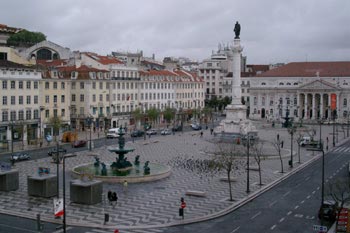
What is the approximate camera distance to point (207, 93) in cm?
16375

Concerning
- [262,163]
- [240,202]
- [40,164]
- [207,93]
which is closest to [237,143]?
[262,163]

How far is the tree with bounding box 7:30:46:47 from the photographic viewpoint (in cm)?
10600

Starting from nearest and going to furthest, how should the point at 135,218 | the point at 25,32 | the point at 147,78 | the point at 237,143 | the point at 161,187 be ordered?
1. the point at 135,218
2. the point at 161,187
3. the point at 237,143
4. the point at 147,78
5. the point at 25,32

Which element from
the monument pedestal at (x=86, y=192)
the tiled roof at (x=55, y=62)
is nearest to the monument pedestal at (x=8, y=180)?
the monument pedestal at (x=86, y=192)

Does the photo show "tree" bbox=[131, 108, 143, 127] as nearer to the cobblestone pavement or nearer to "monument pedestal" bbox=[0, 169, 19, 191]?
the cobblestone pavement

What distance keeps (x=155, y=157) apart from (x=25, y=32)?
69.6m

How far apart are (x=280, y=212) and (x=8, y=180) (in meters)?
19.5

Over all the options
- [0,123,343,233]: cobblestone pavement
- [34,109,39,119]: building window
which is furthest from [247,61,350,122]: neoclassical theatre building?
[0,123,343,233]: cobblestone pavement

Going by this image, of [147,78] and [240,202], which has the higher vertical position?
[147,78]

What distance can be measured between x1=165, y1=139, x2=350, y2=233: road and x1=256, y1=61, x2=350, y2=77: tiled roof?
85327 mm

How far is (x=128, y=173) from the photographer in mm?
42531

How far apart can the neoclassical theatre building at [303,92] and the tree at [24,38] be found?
5831 cm

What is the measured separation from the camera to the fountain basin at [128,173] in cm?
4025

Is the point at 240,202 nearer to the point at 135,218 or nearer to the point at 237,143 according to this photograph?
the point at 135,218
